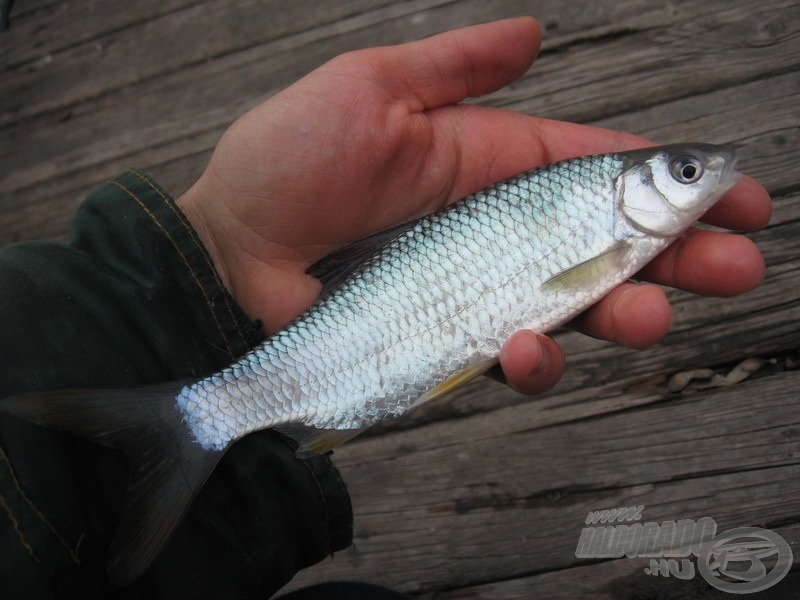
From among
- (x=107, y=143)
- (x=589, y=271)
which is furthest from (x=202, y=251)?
(x=107, y=143)

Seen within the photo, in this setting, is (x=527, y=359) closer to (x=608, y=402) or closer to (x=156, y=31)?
(x=608, y=402)

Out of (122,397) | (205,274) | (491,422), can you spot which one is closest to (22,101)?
(205,274)

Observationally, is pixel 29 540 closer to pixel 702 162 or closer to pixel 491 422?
pixel 491 422

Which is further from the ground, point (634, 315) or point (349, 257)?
point (349, 257)

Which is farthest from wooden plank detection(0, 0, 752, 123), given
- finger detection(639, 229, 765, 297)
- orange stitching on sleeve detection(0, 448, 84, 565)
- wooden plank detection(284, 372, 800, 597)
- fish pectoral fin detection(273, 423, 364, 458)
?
orange stitching on sleeve detection(0, 448, 84, 565)

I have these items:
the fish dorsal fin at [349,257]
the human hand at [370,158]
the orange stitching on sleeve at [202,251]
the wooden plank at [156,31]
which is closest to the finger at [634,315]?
the human hand at [370,158]

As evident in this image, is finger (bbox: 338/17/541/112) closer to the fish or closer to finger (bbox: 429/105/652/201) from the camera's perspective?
finger (bbox: 429/105/652/201)
